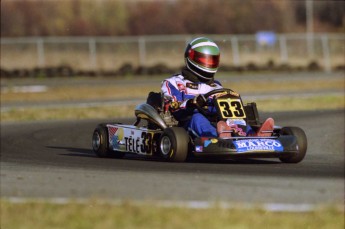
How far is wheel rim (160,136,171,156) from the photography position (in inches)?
361

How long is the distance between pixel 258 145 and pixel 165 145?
3.20 ft

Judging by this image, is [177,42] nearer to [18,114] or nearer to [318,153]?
[18,114]

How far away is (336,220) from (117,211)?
1403mm

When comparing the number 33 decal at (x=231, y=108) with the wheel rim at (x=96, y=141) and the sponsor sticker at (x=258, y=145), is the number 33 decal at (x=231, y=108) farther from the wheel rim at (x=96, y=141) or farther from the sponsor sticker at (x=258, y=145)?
the wheel rim at (x=96, y=141)

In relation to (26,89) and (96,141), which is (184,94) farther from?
(26,89)

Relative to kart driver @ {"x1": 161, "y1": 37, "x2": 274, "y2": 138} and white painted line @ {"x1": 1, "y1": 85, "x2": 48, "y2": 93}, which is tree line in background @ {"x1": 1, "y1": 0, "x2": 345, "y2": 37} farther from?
kart driver @ {"x1": 161, "y1": 37, "x2": 274, "y2": 138}

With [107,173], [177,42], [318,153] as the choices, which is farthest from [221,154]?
[177,42]

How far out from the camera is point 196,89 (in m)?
9.91

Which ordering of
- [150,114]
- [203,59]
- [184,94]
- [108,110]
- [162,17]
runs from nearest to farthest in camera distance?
[150,114], [184,94], [203,59], [108,110], [162,17]

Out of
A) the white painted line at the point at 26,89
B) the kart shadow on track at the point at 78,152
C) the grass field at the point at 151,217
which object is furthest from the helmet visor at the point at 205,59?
the white painted line at the point at 26,89

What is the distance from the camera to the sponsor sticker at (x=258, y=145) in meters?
8.80

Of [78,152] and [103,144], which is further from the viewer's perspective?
[78,152]

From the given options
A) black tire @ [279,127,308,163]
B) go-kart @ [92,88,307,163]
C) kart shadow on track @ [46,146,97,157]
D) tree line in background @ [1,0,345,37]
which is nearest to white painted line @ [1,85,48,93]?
tree line in background @ [1,0,345,37]

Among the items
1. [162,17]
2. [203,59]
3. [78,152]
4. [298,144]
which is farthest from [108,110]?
[162,17]
